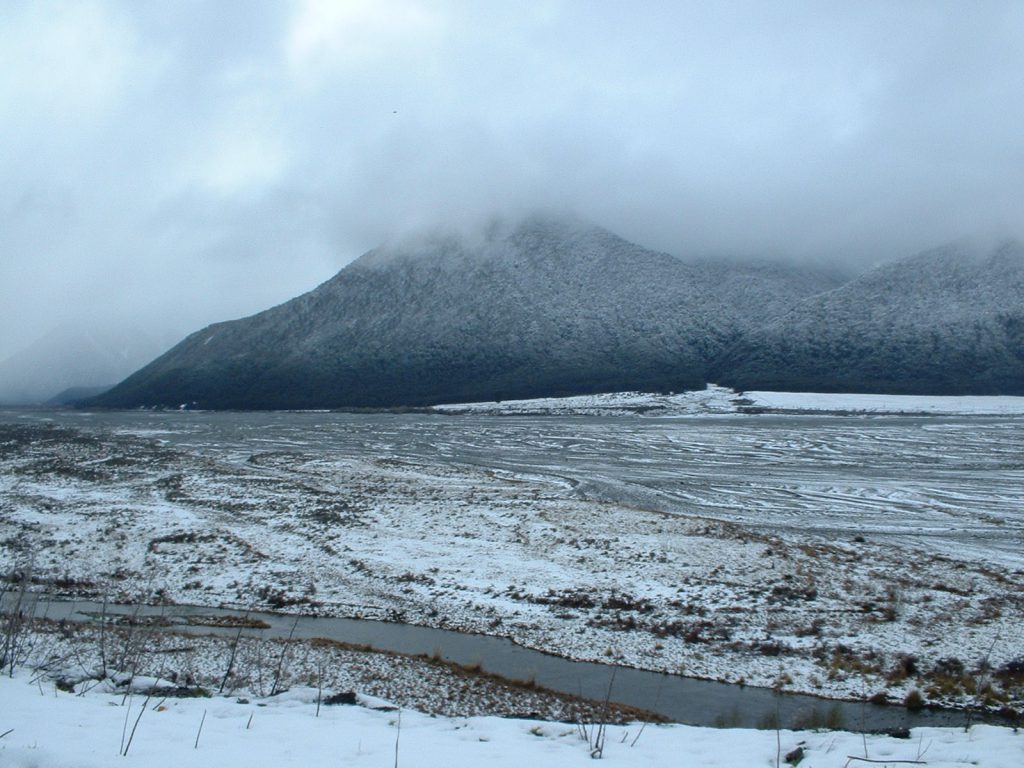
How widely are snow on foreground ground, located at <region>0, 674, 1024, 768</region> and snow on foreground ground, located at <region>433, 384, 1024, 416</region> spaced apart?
82.4 meters

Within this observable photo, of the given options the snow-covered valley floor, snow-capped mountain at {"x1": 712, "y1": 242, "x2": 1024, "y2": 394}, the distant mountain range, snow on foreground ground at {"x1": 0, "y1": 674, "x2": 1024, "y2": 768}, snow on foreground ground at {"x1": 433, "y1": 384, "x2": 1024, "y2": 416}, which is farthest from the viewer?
the distant mountain range

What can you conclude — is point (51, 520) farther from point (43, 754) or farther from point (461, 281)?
point (461, 281)

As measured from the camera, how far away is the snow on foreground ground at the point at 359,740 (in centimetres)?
687

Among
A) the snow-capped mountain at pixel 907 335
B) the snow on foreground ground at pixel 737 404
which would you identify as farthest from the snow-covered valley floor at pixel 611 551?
the snow-capped mountain at pixel 907 335

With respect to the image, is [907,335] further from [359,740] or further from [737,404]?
[359,740]

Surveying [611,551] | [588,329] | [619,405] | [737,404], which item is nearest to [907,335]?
[737,404]

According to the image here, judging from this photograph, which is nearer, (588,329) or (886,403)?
(886,403)

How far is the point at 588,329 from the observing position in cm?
15550

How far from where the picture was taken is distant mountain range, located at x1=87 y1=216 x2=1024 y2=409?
126062mm

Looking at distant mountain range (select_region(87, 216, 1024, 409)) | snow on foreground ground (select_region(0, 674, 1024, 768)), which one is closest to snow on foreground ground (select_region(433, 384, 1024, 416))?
distant mountain range (select_region(87, 216, 1024, 409))

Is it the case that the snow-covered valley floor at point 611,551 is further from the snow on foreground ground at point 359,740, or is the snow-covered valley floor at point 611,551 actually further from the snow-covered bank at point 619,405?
the snow-covered bank at point 619,405

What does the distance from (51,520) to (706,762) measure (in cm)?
2585

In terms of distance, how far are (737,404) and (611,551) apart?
78.5 metres

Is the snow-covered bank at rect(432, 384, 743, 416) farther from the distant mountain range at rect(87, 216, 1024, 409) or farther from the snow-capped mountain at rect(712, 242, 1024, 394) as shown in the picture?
the snow-capped mountain at rect(712, 242, 1024, 394)
